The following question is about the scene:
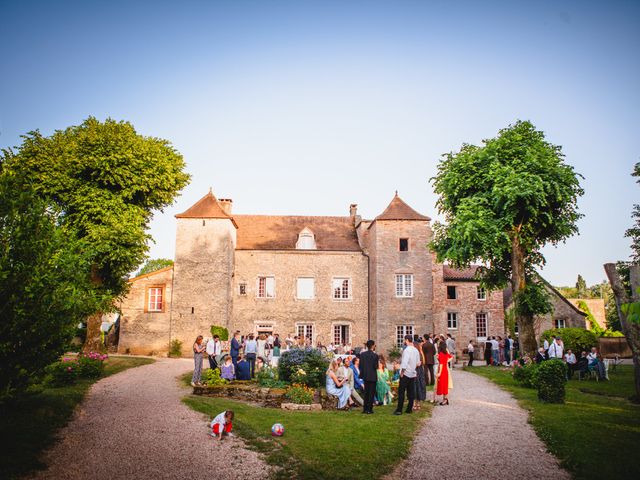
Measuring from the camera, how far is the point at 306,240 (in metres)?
32.7

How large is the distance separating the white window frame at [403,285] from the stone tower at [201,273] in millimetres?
11562

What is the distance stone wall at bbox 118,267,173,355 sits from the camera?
29266mm

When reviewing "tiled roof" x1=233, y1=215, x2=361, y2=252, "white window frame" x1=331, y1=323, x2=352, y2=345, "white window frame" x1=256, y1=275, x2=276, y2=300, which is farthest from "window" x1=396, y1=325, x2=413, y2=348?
"white window frame" x1=256, y1=275, x2=276, y2=300

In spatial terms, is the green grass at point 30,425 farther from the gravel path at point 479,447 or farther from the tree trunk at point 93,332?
the tree trunk at point 93,332

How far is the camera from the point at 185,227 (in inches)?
1188

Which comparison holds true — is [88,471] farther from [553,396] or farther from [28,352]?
[553,396]

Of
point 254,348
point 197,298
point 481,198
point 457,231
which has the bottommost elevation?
point 254,348

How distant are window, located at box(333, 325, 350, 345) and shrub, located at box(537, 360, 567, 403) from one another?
61.4ft

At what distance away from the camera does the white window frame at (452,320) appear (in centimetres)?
3178

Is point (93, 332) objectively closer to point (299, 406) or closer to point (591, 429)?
point (299, 406)

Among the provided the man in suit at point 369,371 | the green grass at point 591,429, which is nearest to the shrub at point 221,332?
the man in suit at point 369,371

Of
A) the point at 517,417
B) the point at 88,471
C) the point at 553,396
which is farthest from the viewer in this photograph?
the point at 553,396

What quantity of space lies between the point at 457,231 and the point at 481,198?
1897 millimetres

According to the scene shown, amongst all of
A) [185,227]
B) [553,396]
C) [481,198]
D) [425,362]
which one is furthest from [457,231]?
[185,227]
